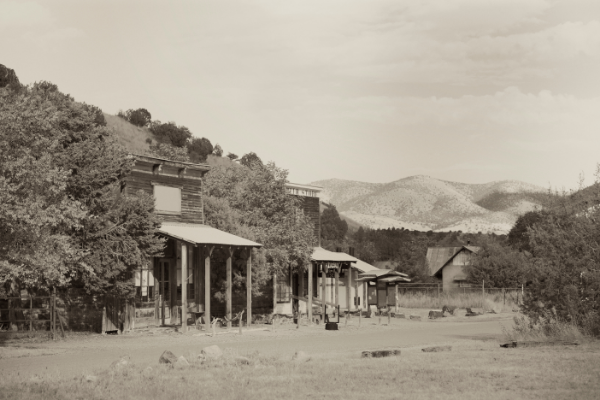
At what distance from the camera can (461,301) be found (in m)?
53.8

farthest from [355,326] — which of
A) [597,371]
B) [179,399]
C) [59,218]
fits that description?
[179,399]

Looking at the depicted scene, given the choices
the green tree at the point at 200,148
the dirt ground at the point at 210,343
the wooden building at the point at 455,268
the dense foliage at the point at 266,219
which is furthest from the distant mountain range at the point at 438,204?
the dirt ground at the point at 210,343

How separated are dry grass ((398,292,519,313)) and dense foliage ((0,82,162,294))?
87.9 ft

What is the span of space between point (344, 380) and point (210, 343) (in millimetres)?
11781

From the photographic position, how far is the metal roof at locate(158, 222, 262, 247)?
31500 millimetres

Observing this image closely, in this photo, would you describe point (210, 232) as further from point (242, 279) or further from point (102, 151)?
point (102, 151)

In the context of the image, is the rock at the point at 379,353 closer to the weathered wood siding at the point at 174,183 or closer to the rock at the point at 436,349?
the rock at the point at 436,349

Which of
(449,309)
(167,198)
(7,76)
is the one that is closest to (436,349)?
(167,198)

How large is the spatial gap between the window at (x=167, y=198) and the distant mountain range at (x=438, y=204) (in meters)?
107

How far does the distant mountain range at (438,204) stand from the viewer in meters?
148

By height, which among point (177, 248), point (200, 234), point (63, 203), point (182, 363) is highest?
point (63, 203)

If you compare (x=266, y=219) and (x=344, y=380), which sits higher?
(x=266, y=219)

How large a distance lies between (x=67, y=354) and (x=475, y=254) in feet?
175

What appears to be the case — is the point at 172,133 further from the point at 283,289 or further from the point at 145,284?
the point at 145,284
